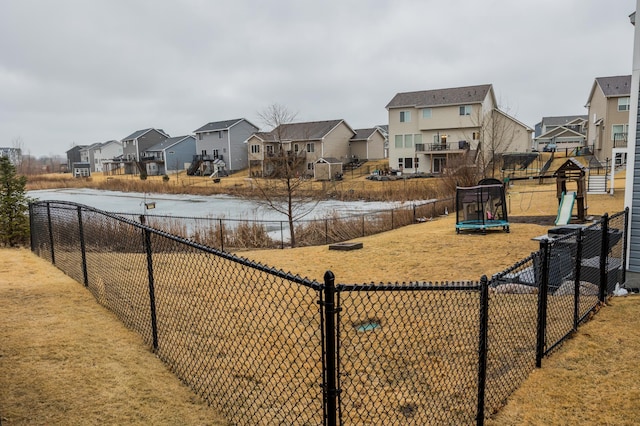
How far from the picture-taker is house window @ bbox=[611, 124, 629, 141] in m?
41.0

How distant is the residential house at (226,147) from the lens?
2653 inches

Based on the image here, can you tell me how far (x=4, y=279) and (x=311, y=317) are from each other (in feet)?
18.4

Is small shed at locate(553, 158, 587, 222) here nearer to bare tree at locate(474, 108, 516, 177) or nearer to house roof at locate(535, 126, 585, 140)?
bare tree at locate(474, 108, 516, 177)

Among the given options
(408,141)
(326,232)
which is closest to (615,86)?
(408,141)

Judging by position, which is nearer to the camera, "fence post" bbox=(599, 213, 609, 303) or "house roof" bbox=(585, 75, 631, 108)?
"fence post" bbox=(599, 213, 609, 303)

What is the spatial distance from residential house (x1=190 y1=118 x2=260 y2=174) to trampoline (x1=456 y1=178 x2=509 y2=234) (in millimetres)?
53464

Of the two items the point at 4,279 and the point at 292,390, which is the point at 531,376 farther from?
the point at 4,279

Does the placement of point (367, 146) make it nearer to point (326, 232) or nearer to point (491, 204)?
point (326, 232)

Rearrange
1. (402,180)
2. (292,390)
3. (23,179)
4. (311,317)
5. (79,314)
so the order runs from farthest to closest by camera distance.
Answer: (402,180) < (23,179) < (311,317) < (79,314) < (292,390)

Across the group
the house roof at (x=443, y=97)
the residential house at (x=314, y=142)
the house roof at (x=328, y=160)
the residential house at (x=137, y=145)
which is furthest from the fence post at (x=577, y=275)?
the residential house at (x=137, y=145)

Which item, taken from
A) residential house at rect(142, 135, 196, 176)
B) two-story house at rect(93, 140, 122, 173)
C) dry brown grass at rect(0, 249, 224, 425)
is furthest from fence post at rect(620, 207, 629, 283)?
two-story house at rect(93, 140, 122, 173)

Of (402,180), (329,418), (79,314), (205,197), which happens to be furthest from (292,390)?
(205,197)

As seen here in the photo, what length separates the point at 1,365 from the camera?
15.4 ft

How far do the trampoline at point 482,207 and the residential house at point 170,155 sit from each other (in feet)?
213
